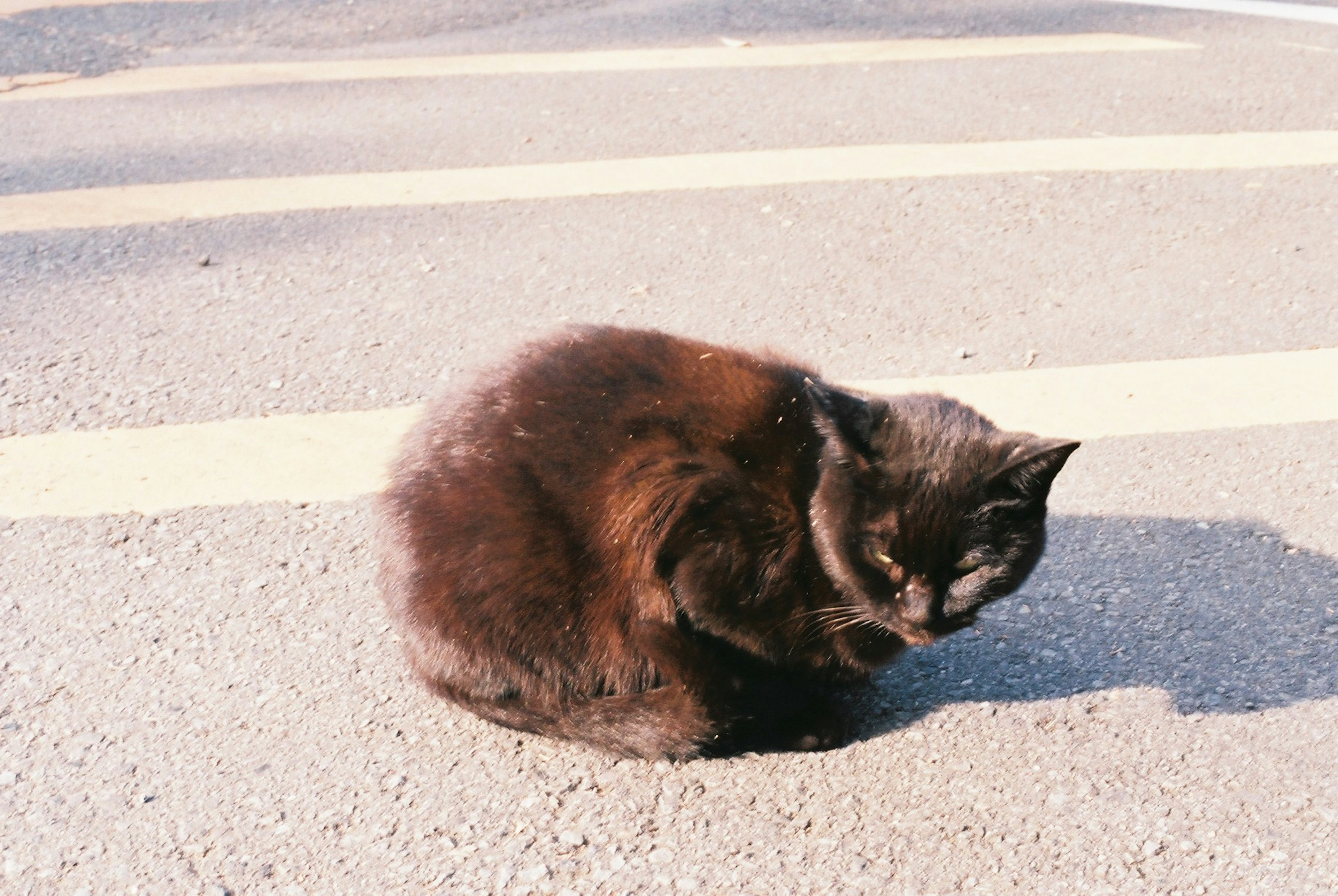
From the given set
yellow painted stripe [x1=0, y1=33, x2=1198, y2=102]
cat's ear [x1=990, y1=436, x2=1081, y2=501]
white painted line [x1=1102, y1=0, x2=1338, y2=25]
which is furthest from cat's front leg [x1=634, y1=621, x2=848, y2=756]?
white painted line [x1=1102, y1=0, x2=1338, y2=25]

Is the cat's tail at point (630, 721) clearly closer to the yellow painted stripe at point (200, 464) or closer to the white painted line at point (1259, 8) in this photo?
the yellow painted stripe at point (200, 464)

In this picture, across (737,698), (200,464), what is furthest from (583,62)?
(737,698)

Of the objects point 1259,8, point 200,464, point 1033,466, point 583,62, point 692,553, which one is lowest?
point 200,464

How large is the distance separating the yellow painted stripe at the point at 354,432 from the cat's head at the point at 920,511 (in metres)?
1.20

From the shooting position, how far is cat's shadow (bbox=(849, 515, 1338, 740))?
8.56 ft

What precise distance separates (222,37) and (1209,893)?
6.99 meters

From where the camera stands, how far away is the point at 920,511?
7.80 ft

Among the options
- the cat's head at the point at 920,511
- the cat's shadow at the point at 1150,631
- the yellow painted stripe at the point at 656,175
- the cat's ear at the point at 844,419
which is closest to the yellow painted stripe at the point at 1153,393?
the cat's shadow at the point at 1150,631

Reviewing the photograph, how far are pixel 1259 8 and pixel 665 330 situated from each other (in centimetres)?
548

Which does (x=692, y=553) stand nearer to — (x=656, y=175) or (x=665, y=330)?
(x=665, y=330)

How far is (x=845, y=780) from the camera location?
2.39 m

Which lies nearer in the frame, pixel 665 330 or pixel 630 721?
pixel 630 721

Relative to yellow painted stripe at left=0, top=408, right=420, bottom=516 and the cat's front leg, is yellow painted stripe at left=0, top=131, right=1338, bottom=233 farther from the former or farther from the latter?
the cat's front leg

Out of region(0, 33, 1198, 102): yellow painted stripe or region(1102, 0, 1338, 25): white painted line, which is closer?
region(0, 33, 1198, 102): yellow painted stripe
